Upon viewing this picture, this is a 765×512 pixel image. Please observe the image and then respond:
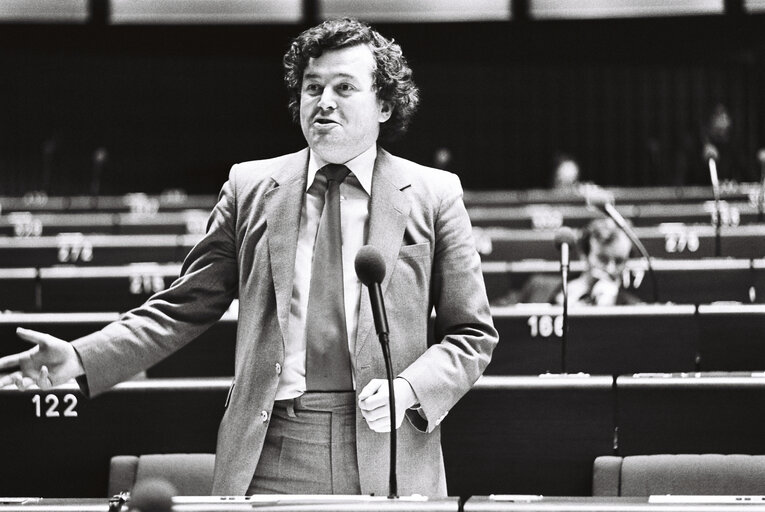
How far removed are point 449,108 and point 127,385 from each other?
7815 millimetres

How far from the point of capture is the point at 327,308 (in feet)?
6.21

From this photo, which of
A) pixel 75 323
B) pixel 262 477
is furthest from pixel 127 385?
pixel 262 477

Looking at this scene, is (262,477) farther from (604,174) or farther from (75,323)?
(604,174)

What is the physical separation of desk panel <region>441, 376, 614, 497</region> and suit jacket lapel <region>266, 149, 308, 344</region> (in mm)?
898

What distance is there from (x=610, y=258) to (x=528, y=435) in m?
2.29

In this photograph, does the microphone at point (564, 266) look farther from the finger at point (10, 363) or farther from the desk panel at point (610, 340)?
the finger at point (10, 363)

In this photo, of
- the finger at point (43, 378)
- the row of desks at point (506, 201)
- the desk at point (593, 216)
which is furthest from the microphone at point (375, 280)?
the row of desks at point (506, 201)

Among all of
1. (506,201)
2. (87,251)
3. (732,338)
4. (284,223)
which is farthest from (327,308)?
(506,201)

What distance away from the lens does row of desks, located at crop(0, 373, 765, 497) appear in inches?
106

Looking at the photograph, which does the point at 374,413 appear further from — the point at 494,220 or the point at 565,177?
the point at 565,177

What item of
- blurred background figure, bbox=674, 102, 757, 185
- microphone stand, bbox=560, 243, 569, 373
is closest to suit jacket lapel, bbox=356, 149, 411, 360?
microphone stand, bbox=560, 243, 569, 373

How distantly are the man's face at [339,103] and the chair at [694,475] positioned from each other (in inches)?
38.7

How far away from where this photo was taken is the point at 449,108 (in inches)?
405

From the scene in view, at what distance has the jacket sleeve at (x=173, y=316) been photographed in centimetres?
187
